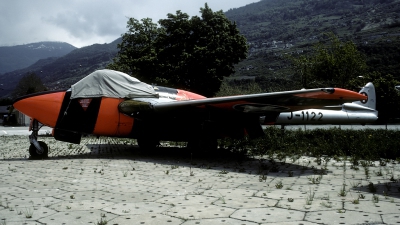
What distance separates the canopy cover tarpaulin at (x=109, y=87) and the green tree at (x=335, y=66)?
121ft

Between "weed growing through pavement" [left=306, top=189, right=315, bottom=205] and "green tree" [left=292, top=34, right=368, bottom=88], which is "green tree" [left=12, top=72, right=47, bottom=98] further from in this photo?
"weed growing through pavement" [left=306, top=189, right=315, bottom=205]

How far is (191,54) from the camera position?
3509 cm

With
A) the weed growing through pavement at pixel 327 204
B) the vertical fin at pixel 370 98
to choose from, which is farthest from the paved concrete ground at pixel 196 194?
the vertical fin at pixel 370 98

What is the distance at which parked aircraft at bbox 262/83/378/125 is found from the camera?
1262cm

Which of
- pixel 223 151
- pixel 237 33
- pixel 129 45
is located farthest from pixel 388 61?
pixel 223 151

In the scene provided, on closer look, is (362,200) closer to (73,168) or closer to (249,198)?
(249,198)

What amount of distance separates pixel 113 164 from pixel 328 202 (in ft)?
17.2

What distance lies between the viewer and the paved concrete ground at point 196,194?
3.81 m

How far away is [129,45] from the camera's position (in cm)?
4228

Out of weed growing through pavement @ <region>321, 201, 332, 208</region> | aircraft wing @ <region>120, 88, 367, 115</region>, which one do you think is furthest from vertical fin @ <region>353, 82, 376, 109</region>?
weed growing through pavement @ <region>321, 201, 332, 208</region>

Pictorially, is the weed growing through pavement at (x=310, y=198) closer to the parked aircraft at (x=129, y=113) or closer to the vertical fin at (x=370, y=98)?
the parked aircraft at (x=129, y=113)

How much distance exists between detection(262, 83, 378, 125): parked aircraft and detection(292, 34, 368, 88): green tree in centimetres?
2909

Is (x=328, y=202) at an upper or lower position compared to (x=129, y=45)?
lower

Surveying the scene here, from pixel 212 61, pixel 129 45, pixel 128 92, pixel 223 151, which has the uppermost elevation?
pixel 129 45
